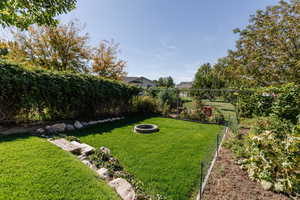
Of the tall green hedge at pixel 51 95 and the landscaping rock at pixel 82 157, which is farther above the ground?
the tall green hedge at pixel 51 95

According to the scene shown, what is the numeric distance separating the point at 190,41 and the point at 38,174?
11373mm

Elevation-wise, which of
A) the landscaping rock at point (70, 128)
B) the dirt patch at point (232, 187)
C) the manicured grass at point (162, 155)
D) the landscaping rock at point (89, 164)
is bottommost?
the dirt patch at point (232, 187)

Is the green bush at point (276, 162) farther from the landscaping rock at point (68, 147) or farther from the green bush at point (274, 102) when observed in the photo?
the landscaping rock at point (68, 147)

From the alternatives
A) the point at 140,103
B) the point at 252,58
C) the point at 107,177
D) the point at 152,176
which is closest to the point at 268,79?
the point at 252,58

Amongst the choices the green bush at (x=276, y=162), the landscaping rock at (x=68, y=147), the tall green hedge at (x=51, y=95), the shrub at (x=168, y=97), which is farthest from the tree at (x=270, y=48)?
the landscaping rock at (x=68, y=147)

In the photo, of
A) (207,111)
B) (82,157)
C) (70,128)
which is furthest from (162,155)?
(207,111)

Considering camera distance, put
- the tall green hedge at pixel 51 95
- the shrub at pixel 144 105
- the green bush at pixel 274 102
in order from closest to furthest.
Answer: the tall green hedge at pixel 51 95
the green bush at pixel 274 102
the shrub at pixel 144 105

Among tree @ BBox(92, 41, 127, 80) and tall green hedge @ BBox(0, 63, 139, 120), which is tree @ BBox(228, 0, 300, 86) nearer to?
tall green hedge @ BBox(0, 63, 139, 120)

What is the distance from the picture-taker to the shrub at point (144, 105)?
28.8ft

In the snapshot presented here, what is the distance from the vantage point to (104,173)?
2.33 meters

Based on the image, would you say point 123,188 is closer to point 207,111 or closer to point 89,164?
point 89,164

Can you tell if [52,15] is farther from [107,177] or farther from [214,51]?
[214,51]

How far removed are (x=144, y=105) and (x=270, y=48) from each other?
9.14 meters

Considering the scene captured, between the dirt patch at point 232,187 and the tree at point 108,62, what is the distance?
581 inches
